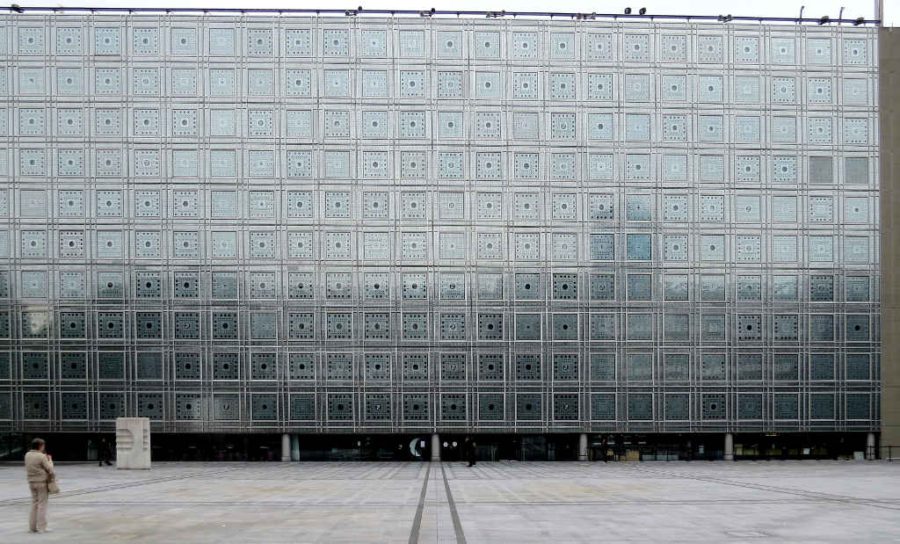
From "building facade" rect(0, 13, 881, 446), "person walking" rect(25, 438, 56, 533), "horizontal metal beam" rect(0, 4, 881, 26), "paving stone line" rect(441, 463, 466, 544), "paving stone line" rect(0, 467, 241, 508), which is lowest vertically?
"paving stone line" rect(0, 467, 241, 508)

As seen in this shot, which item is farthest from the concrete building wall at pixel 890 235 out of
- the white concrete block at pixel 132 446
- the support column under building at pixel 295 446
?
the white concrete block at pixel 132 446

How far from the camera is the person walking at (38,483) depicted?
62.4ft

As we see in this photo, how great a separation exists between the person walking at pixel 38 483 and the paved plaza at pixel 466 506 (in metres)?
0.35

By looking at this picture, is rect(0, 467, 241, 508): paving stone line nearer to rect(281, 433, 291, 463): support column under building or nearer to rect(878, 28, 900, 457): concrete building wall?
rect(281, 433, 291, 463): support column under building

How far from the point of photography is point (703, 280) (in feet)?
169

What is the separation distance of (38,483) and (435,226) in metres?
33.8

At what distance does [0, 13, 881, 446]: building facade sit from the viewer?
50.6 metres

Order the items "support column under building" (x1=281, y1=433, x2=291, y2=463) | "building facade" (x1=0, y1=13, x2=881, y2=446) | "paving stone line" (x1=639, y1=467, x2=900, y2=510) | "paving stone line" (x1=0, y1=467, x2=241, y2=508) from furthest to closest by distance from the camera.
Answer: "support column under building" (x1=281, y1=433, x2=291, y2=463) < "building facade" (x1=0, y1=13, x2=881, y2=446) < "paving stone line" (x1=0, y1=467, x2=241, y2=508) < "paving stone line" (x1=639, y1=467, x2=900, y2=510)

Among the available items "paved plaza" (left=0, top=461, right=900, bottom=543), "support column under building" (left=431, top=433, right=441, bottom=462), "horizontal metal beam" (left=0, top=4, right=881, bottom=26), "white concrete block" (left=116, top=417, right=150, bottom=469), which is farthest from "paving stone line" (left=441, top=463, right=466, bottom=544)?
"horizontal metal beam" (left=0, top=4, right=881, bottom=26)

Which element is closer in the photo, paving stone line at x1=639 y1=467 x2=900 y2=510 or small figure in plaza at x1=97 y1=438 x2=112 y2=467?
paving stone line at x1=639 y1=467 x2=900 y2=510

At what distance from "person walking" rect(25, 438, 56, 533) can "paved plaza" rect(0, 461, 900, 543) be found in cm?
35

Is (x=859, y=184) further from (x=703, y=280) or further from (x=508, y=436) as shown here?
(x=508, y=436)

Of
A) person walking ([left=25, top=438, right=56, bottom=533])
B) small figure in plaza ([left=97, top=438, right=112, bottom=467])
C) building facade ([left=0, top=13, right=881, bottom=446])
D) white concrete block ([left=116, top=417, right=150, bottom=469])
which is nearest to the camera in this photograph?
person walking ([left=25, top=438, right=56, bottom=533])

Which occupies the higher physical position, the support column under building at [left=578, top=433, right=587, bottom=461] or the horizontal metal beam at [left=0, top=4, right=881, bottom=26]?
the horizontal metal beam at [left=0, top=4, right=881, bottom=26]
